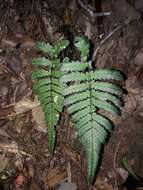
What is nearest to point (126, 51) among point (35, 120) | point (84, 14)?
point (84, 14)

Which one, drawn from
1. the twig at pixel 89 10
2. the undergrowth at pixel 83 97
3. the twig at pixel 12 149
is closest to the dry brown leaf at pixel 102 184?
the undergrowth at pixel 83 97

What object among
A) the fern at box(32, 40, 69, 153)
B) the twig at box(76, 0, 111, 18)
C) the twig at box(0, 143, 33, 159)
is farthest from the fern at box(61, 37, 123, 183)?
the twig at box(0, 143, 33, 159)

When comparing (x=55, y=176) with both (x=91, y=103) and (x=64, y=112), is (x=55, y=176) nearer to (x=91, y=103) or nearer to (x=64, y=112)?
(x=64, y=112)

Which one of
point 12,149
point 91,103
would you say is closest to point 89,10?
point 91,103

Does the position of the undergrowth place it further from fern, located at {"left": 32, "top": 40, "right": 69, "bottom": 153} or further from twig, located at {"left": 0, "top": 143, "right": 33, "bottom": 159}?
twig, located at {"left": 0, "top": 143, "right": 33, "bottom": 159}

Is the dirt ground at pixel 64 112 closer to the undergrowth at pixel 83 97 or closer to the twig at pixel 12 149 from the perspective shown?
the twig at pixel 12 149
